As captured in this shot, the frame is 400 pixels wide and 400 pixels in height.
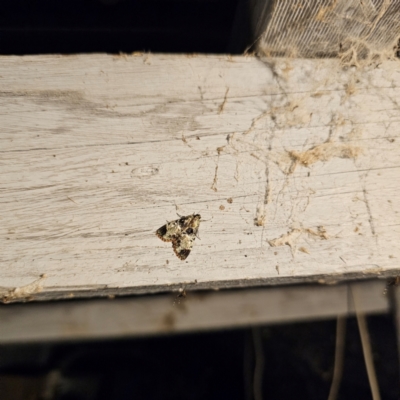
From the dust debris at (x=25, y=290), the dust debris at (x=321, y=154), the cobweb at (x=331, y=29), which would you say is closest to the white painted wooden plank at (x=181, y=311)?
the dust debris at (x=25, y=290)

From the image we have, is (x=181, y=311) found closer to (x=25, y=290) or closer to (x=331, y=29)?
(x=25, y=290)

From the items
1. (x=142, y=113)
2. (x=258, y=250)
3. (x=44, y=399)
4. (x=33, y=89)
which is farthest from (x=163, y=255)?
(x=44, y=399)

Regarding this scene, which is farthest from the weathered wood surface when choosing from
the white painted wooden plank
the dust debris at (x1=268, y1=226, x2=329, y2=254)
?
the white painted wooden plank

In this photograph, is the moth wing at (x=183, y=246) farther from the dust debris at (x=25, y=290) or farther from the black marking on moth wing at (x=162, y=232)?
the dust debris at (x=25, y=290)

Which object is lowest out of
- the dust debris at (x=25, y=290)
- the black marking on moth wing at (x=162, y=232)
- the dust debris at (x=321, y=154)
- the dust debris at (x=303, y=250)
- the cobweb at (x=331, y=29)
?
the dust debris at (x=25, y=290)

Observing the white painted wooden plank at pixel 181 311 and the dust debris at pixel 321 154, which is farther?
the white painted wooden plank at pixel 181 311

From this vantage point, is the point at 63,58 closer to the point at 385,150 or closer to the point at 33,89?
the point at 33,89

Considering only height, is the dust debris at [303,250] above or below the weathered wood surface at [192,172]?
below
